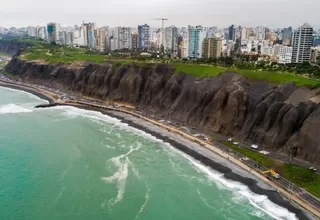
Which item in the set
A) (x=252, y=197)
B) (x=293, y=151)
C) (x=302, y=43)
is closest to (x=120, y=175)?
(x=252, y=197)

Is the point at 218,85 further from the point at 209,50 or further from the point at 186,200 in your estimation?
the point at 209,50

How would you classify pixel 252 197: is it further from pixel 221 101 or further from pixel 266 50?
pixel 266 50

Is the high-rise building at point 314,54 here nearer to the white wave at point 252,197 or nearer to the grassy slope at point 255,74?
the grassy slope at point 255,74

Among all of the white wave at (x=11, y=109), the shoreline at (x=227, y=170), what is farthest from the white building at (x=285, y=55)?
the white wave at (x=11, y=109)

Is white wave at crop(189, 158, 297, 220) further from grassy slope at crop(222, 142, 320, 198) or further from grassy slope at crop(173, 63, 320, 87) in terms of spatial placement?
grassy slope at crop(173, 63, 320, 87)

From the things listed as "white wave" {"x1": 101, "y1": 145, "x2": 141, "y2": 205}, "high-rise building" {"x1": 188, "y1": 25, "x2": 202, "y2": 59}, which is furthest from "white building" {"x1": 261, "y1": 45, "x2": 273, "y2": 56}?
"white wave" {"x1": 101, "y1": 145, "x2": 141, "y2": 205}

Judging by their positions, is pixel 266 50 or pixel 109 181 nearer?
pixel 109 181
